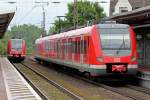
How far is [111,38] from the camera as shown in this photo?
2284 centimetres

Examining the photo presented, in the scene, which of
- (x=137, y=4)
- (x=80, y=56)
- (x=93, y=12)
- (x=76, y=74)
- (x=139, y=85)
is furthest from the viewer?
(x=93, y=12)

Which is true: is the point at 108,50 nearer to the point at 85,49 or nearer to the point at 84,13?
the point at 85,49

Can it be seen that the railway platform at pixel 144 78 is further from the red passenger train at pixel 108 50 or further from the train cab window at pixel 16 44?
the train cab window at pixel 16 44

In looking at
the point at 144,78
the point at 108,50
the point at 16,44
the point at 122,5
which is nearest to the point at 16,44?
the point at 16,44

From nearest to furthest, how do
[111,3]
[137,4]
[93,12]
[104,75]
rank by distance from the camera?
1. [104,75]
2. [137,4]
3. [111,3]
4. [93,12]

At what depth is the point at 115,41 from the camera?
2278cm

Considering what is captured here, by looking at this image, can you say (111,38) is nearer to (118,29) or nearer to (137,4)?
(118,29)

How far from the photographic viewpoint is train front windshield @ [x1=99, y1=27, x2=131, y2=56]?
73.6 ft

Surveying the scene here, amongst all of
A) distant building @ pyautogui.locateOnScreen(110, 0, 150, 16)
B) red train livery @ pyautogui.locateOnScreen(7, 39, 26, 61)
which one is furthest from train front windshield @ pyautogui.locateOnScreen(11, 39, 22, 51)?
distant building @ pyautogui.locateOnScreen(110, 0, 150, 16)

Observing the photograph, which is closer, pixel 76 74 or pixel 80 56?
pixel 80 56

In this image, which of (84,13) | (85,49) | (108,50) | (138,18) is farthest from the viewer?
(84,13)

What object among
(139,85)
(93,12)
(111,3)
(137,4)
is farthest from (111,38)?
(93,12)

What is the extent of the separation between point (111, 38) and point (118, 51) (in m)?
0.76

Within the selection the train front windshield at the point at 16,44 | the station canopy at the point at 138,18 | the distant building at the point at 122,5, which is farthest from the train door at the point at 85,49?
the distant building at the point at 122,5
